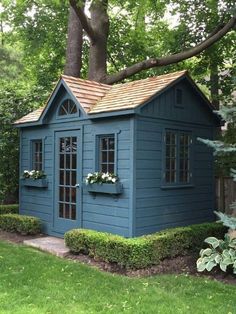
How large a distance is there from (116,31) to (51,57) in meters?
3.18

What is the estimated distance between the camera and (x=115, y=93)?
8.95 m

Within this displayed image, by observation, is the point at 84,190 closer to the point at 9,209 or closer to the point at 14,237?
the point at 14,237

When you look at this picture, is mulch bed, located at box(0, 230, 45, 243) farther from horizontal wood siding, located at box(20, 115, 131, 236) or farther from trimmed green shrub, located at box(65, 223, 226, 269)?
trimmed green shrub, located at box(65, 223, 226, 269)

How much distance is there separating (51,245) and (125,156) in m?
2.51

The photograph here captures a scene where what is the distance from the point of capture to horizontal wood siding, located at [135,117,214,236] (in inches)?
304

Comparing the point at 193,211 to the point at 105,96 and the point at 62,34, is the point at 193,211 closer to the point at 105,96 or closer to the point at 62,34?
the point at 105,96

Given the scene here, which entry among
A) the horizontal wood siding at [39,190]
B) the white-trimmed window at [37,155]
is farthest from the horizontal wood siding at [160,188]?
the white-trimmed window at [37,155]

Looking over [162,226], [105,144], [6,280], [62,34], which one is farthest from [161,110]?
[62,34]

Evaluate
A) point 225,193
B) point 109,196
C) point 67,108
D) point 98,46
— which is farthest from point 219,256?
point 98,46

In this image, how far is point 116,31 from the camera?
17703mm

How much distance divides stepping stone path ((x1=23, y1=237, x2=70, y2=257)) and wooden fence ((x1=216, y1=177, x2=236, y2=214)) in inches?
172

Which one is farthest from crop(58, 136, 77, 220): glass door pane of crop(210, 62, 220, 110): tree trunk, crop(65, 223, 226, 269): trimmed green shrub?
Result: crop(210, 62, 220, 110): tree trunk

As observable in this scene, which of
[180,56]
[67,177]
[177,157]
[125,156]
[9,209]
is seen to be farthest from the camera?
[180,56]

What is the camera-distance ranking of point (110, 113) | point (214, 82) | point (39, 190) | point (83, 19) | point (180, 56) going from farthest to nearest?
1. point (214, 82)
2. point (180, 56)
3. point (83, 19)
4. point (39, 190)
5. point (110, 113)
